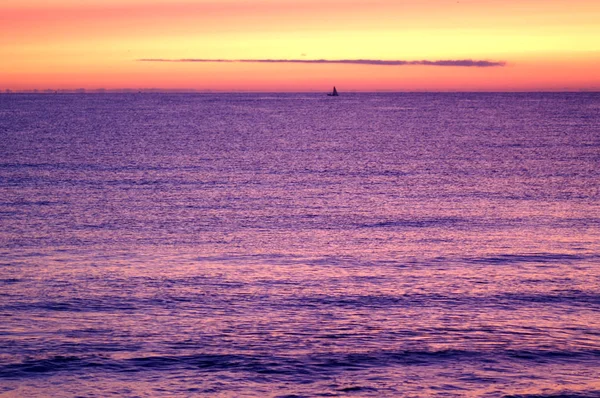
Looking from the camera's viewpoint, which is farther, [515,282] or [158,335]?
[515,282]

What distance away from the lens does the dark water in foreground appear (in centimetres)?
1583

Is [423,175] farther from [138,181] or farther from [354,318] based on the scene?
[354,318]

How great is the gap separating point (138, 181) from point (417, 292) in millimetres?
32729

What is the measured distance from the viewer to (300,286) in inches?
905

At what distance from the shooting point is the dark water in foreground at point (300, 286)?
623 inches

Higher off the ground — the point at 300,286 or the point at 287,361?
the point at 300,286

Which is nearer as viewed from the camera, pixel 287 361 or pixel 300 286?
pixel 287 361

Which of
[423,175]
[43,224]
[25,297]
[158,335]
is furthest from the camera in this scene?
[423,175]

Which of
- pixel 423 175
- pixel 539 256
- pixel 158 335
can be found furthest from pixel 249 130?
pixel 158 335

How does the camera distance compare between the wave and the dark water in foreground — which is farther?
the wave

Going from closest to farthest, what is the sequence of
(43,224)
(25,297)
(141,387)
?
(141,387)
(25,297)
(43,224)

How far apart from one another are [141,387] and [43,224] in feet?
68.3

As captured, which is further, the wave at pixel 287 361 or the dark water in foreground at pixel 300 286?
the wave at pixel 287 361

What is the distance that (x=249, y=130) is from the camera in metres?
120
